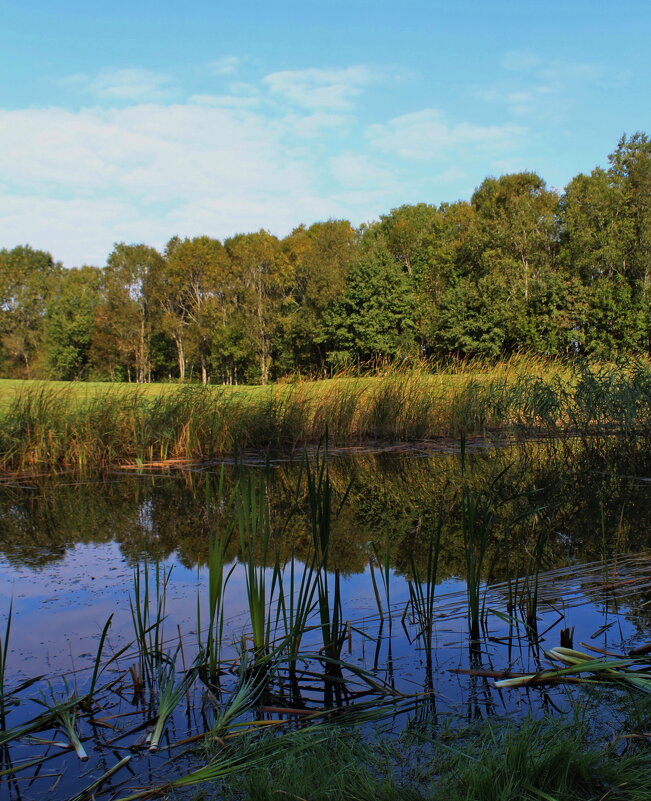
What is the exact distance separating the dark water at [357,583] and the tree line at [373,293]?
19898 mm

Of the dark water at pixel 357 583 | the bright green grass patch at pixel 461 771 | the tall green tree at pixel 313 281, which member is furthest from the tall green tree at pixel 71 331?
the bright green grass patch at pixel 461 771

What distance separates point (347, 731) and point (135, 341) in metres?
40.5

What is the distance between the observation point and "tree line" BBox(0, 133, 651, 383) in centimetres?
2939

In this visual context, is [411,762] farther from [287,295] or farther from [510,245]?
[287,295]

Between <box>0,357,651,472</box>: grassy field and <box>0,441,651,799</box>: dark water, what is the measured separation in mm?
813

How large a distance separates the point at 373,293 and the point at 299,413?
26721 millimetres

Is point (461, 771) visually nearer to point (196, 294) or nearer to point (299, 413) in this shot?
point (299, 413)

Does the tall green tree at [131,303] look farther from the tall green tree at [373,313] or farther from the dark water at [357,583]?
the dark water at [357,583]

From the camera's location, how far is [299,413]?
8.22 m

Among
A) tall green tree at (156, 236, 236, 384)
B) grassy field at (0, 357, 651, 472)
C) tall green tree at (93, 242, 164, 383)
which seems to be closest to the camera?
grassy field at (0, 357, 651, 472)

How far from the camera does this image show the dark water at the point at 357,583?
2037mm

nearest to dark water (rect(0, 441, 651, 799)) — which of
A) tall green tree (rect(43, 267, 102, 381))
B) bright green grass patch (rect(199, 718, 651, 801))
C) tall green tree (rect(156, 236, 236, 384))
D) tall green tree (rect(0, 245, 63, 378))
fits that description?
bright green grass patch (rect(199, 718, 651, 801))

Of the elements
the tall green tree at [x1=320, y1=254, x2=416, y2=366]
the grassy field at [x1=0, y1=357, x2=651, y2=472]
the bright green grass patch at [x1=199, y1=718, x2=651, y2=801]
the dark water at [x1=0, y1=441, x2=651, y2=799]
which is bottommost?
the dark water at [x1=0, y1=441, x2=651, y2=799]

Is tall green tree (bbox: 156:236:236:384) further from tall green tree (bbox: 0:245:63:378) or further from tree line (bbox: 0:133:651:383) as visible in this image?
tall green tree (bbox: 0:245:63:378)
